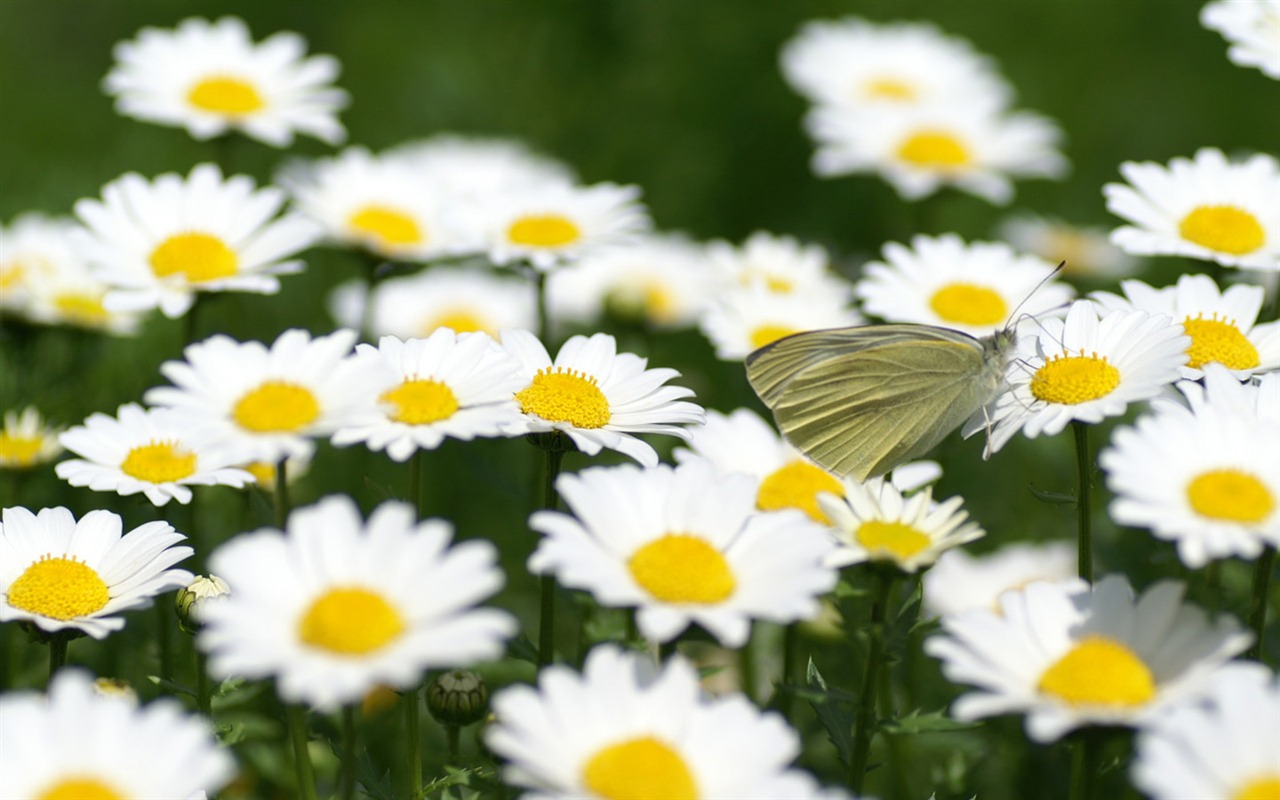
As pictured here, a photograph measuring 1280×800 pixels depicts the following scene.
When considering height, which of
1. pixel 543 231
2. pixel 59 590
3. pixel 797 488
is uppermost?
pixel 543 231

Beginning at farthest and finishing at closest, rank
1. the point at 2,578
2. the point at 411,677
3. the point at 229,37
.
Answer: the point at 229,37
the point at 2,578
the point at 411,677

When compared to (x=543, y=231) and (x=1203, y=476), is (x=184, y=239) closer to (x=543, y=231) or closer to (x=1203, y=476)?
(x=543, y=231)

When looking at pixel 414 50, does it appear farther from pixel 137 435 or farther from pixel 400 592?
pixel 400 592

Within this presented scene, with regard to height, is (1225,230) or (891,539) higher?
(1225,230)

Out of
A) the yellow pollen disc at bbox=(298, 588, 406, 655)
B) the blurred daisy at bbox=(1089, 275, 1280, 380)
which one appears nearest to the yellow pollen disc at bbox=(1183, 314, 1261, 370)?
the blurred daisy at bbox=(1089, 275, 1280, 380)

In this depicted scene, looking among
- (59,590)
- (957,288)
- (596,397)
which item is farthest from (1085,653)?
(59,590)

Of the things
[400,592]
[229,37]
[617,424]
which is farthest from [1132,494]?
[229,37]

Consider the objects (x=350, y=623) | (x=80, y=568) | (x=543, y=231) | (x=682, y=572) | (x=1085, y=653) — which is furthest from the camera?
(x=543, y=231)

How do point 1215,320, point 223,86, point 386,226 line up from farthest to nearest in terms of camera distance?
point 223,86 → point 386,226 → point 1215,320
